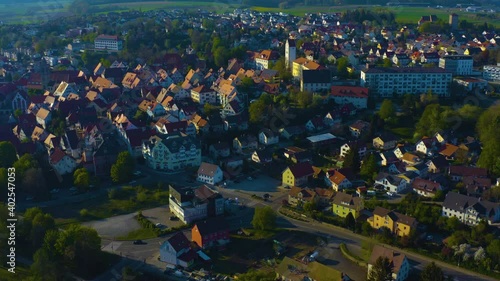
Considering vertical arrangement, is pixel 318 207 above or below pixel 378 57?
below

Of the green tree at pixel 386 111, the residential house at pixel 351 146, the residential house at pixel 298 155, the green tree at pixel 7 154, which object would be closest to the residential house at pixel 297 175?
the residential house at pixel 298 155

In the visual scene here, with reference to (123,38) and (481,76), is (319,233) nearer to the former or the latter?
(481,76)

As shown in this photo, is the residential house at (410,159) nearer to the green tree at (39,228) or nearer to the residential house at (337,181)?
the residential house at (337,181)

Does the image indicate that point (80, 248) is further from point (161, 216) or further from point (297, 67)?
point (297, 67)

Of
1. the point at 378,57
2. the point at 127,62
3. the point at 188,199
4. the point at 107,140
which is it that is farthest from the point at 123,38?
the point at 188,199

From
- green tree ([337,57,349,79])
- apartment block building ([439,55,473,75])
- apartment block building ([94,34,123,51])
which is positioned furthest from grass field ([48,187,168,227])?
apartment block building ([94,34,123,51])

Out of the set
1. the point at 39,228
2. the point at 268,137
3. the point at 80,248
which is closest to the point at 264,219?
the point at 80,248
